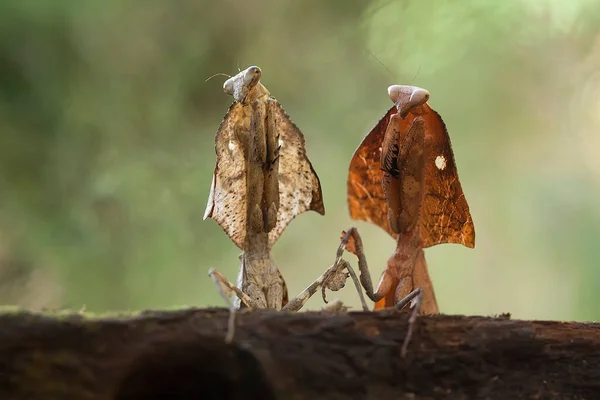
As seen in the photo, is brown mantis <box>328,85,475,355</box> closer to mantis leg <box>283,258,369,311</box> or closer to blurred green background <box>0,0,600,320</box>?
mantis leg <box>283,258,369,311</box>

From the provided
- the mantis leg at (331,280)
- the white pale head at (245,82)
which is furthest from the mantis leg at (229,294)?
the white pale head at (245,82)

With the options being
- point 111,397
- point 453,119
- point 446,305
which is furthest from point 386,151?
point 446,305

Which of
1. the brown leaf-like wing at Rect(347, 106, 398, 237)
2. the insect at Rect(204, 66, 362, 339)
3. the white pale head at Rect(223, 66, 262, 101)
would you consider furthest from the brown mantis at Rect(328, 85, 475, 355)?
the white pale head at Rect(223, 66, 262, 101)

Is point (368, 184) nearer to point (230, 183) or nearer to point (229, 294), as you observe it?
point (230, 183)

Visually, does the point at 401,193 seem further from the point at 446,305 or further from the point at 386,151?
the point at 446,305

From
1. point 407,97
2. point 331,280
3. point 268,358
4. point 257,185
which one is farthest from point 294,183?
point 268,358

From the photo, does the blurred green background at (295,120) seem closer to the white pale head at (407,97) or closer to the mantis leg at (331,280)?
the white pale head at (407,97)
